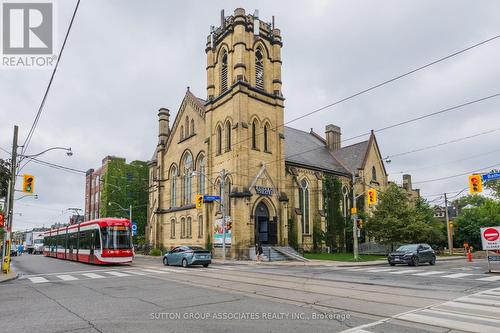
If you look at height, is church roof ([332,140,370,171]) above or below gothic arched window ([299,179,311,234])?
above

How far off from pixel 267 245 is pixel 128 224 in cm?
1246

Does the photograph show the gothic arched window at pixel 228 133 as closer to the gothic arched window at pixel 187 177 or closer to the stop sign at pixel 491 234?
the gothic arched window at pixel 187 177

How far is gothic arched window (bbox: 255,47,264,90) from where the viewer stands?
36.6 metres

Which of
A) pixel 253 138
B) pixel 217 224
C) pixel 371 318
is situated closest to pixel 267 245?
pixel 217 224

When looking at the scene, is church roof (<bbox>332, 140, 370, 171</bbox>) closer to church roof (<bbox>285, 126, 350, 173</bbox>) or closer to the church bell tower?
church roof (<bbox>285, 126, 350, 173</bbox>)

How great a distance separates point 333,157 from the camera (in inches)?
1937

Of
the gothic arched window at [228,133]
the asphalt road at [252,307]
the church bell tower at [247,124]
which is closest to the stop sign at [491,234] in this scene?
the asphalt road at [252,307]

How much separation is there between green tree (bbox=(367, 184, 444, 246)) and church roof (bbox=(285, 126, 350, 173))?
314 inches

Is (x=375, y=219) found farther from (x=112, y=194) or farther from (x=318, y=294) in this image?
(x=112, y=194)

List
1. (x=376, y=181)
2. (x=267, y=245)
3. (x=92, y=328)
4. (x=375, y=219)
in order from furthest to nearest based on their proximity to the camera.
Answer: (x=376, y=181) → (x=375, y=219) → (x=267, y=245) → (x=92, y=328)

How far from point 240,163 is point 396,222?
15.8m

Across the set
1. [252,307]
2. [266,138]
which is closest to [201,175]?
[266,138]

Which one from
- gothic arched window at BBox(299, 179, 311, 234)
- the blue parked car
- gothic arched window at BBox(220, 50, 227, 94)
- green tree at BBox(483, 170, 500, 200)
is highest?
gothic arched window at BBox(220, 50, 227, 94)

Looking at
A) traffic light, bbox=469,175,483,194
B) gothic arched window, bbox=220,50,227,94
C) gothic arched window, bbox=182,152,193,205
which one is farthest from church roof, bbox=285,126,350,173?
traffic light, bbox=469,175,483,194
